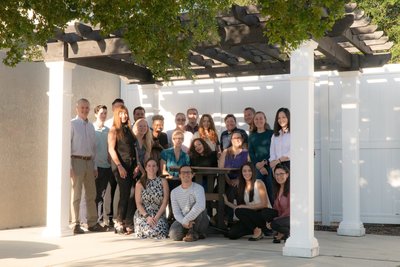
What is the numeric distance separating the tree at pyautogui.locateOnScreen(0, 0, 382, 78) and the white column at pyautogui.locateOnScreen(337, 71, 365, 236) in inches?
172

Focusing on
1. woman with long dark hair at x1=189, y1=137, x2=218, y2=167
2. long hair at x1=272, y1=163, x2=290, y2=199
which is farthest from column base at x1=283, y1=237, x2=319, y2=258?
woman with long dark hair at x1=189, y1=137, x2=218, y2=167

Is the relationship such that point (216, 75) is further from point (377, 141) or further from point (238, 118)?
point (377, 141)

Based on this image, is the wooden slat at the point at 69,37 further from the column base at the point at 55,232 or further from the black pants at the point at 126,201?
the column base at the point at 55,232

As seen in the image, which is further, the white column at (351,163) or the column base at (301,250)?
the white column at (351,163)

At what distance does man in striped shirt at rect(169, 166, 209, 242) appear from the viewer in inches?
355

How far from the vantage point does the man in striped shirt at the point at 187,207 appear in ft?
29.6

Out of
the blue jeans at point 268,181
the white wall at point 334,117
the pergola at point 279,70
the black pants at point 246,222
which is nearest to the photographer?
the pergola at point 279,70

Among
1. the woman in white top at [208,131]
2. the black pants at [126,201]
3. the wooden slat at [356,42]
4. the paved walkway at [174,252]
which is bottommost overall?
the paved walkway at [174,252]

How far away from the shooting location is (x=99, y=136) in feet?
34.6

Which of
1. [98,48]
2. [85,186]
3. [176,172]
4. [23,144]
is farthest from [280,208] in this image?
[23,144]

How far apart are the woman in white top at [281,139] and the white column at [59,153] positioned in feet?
9.79

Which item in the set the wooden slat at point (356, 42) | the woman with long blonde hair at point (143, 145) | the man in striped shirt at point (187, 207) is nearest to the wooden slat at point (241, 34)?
the wooden slat at point (356, 42)

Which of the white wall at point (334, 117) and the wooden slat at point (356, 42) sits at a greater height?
the wooden slat at point (356, 42)

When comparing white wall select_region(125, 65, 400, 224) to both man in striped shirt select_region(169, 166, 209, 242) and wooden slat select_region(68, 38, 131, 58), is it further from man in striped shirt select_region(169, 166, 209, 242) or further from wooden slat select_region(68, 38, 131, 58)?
man in striped shirt select_region(169, 166, 209, 242)
